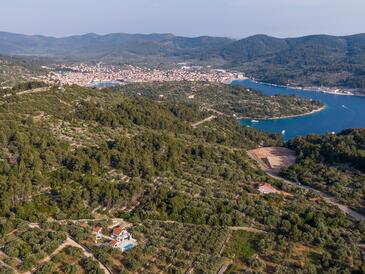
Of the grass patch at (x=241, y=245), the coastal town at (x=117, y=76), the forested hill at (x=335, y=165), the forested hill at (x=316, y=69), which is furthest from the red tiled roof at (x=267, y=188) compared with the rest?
the forested hill at (x=316, y=69)

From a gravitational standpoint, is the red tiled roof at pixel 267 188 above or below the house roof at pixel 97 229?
below

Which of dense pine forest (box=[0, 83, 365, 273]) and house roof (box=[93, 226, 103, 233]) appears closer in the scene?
dense pine forest (box=[0, 83, 365, 273])

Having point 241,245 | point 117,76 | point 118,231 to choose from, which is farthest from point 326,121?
point 117,76

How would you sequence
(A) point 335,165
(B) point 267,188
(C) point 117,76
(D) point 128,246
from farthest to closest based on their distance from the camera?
1. (C) point 117,76
2. (A) point 335,165
3. (B) point 267,188
4. (D) point 128,246

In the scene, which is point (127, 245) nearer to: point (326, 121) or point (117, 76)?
point (326, 121)

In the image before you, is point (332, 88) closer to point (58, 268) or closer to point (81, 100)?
point (81, 100)

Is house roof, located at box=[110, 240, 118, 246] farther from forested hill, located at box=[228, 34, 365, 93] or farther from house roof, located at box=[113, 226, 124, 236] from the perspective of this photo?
forested hill, located at box=[228, 34, 365, 93]

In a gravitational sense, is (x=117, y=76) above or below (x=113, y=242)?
below

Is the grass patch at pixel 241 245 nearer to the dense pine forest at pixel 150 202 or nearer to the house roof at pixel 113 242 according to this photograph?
the dense pine forest at pixel 150 202

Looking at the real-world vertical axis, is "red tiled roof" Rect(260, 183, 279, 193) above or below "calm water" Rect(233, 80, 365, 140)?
above

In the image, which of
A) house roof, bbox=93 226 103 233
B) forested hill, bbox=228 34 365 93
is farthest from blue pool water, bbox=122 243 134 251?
forested hill, bbox=228 34 365 93
